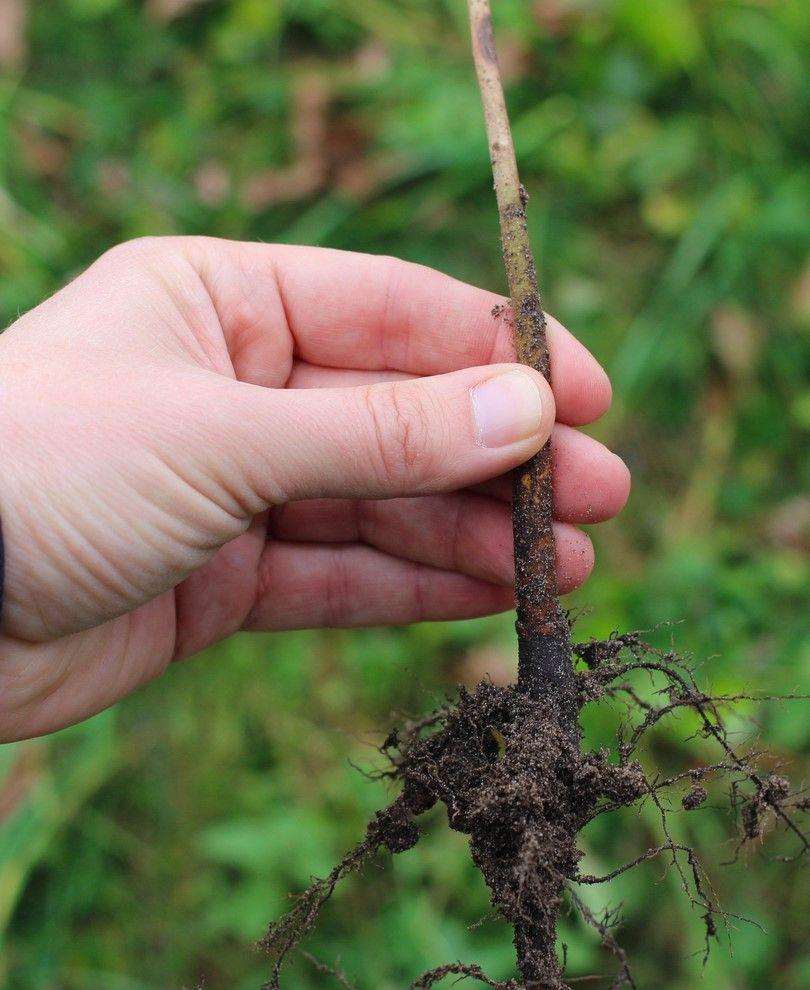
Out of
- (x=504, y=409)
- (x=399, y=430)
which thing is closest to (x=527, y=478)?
(x=504, y=409)

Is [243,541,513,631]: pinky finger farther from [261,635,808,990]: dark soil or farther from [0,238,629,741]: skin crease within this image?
[261,635,808,990]: dark soil

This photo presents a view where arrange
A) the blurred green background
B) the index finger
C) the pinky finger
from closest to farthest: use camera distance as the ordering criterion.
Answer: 1. the index finger
2. the pinky finger
3. the blurred green background

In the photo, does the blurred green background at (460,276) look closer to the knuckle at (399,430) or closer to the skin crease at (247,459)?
the skin crease at (247,459)

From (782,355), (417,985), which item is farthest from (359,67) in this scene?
(417,985)

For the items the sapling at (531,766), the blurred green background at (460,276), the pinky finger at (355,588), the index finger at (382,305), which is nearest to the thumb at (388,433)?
the sapling at (531,766)

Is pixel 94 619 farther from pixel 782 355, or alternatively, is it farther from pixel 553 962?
pixel 782 355

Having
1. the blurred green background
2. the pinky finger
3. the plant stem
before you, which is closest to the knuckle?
the plant stem
